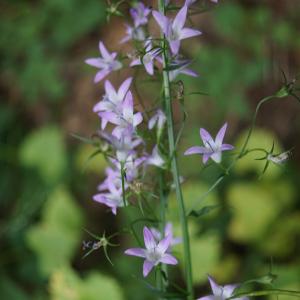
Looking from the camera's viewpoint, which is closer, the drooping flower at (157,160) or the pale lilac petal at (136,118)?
the pale lilac petal at (136,118)

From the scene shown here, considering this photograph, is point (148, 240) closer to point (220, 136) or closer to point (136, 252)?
point (136, 252)

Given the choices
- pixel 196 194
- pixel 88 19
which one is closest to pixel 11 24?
pixel 88 19

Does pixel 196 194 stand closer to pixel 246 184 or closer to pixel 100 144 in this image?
pixel 246 184

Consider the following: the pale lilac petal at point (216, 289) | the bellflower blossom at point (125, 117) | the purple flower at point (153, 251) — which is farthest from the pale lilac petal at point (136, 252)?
the bellflower blossom at point (125, 117)

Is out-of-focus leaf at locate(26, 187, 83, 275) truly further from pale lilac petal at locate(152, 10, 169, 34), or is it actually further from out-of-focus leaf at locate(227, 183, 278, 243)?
pale lilac petal at locate(152, 10, 169, 34)

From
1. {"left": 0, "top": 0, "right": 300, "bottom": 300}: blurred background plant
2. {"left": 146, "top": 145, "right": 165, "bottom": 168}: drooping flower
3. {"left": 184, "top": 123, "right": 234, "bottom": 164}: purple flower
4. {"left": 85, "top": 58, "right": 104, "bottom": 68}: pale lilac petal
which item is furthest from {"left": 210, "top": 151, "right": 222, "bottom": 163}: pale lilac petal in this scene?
{"left": 0, "top": 0, "right": 300, "bottom": 300}: blurred background plant

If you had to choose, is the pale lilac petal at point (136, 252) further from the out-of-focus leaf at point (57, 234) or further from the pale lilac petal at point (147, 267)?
the out-of-focus leaf at point (57, 234)
